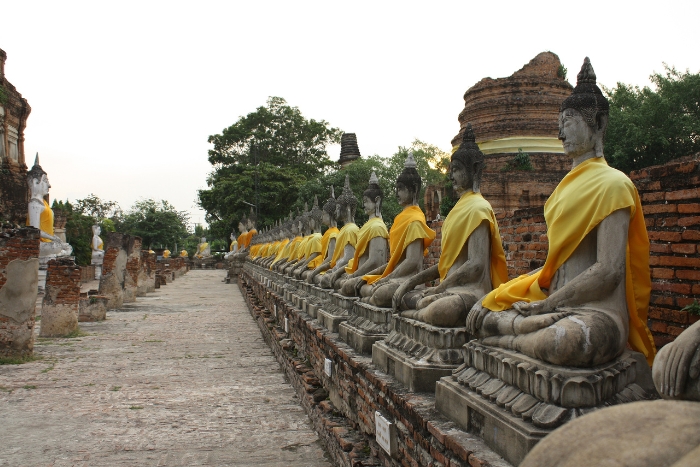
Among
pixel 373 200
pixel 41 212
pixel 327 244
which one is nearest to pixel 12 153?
pixel 41 212

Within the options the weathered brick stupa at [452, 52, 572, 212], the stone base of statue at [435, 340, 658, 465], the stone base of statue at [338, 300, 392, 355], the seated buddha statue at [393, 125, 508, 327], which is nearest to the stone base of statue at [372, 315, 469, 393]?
the seated buddha statue at [393, 125, 508, 327]

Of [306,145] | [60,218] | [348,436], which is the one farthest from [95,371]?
[306,145]

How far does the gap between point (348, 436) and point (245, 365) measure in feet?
15.1

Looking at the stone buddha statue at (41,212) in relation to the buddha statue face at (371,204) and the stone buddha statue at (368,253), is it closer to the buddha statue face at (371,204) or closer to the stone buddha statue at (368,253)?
the buddha statue face at (371,204)

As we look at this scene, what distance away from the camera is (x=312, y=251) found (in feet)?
36.0

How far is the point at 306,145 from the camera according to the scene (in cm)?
4372

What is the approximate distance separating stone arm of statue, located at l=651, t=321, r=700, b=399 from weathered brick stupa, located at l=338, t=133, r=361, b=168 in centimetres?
4075

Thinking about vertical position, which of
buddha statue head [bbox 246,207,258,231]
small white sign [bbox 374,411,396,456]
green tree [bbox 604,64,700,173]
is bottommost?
small white sign [bbox 374,411,396,456]

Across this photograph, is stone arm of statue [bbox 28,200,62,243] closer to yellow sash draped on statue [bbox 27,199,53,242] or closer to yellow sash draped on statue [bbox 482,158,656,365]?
yellow sash draped on statue [bbox 27,199,53,242]

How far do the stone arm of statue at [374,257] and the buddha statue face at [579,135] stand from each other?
343cm

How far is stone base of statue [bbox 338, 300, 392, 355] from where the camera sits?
16.0 ft

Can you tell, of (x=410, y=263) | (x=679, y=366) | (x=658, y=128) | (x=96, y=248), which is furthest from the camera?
(x=96, y=248)

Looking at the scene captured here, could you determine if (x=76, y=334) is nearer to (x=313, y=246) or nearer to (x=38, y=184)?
(x=313, y=246)

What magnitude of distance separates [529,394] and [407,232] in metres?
2.71
